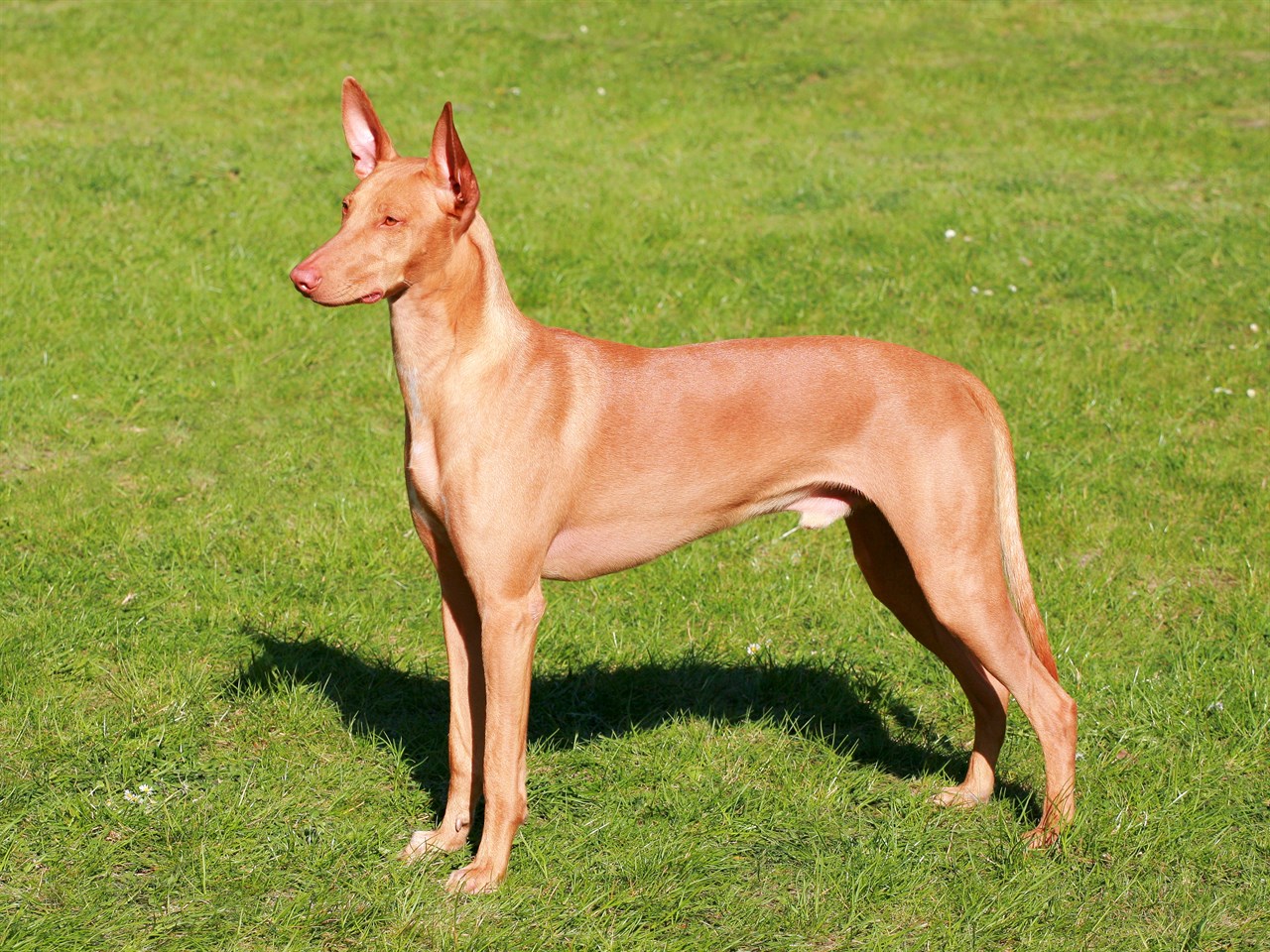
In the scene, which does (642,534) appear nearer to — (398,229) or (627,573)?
(398,229)

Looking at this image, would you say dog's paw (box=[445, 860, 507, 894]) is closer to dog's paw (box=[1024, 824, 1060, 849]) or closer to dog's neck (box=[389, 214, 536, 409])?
dog's neck (box=[389, 214, 536, 409])

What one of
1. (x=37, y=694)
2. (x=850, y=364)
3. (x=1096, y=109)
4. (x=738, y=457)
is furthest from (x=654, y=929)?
(x=1096, y=109)

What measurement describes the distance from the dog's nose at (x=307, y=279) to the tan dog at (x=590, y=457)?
53 mm

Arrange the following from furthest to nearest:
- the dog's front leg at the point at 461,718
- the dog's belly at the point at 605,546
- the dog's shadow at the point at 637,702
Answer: the dog's shadow at the point at 637,702 < the dog's front leg at the point at 461,718 < the dog's belly at the point at 605,546

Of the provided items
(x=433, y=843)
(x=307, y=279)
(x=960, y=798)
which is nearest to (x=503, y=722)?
(x=433, y=843)

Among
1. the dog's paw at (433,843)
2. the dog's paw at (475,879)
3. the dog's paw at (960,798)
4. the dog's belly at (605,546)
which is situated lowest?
the dog's paw at (960,798)

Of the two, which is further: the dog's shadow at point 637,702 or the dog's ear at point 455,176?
the dog's shadow at point 637,702

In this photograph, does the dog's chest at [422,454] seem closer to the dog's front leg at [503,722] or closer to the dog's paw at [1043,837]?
the dog's front leg at [503,722]

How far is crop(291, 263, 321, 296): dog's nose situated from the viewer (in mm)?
3326

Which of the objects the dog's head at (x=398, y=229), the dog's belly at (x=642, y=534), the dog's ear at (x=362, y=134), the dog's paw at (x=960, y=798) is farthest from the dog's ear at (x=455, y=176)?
the dog's paw at (x=960, y=798)

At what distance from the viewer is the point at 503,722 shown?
369 cm

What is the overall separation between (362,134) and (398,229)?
0.53 meters

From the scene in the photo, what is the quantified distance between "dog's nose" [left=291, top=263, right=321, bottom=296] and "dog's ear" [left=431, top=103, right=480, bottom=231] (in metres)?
0.40

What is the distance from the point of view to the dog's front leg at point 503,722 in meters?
3.65
